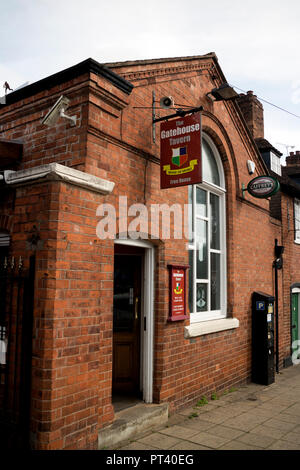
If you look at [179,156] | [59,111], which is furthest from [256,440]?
[59,111]

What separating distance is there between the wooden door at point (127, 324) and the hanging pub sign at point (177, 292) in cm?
47

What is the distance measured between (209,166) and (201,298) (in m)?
2.58

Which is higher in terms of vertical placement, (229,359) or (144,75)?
(144,75)

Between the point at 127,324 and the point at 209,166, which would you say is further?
the point at 209,166

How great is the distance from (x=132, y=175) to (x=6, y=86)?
90.2 inches

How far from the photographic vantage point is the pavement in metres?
4.44

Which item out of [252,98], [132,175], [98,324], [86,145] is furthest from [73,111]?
[252,98]

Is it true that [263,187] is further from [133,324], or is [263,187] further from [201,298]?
[133,324]

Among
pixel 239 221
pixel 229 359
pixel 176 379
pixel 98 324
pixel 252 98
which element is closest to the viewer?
pixel 98 324

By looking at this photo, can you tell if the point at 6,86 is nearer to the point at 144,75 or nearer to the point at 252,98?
the point at 144,75

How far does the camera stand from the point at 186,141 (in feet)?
16.8

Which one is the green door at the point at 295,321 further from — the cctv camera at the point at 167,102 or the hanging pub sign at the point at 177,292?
the cctv camera at the point at 167,102

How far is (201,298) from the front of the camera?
6.73 metres

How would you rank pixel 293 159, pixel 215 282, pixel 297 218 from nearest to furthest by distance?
pixel 215 282 < pixel 297 218 < pixel 293 159
